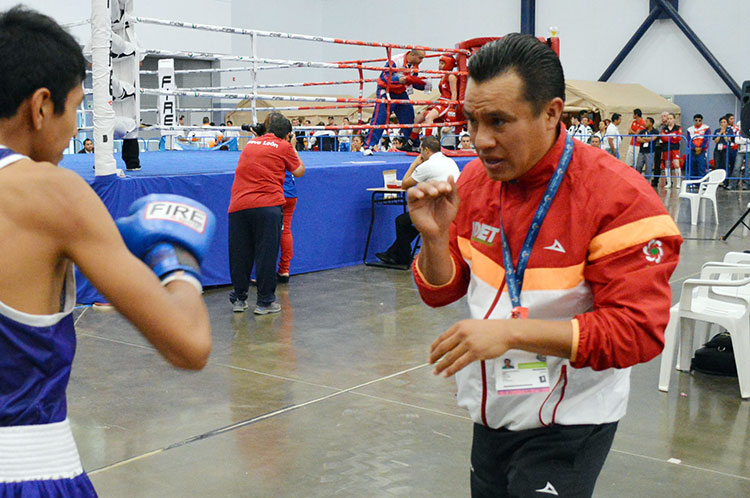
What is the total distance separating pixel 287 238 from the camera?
25.1 ft

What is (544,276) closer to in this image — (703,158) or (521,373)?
(521,373)

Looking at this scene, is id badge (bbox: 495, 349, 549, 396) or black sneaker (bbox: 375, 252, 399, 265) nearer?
id badge (bbox: 495, 349, 549, 396)

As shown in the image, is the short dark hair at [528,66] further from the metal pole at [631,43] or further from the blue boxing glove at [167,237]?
the metal pole at [631,43]

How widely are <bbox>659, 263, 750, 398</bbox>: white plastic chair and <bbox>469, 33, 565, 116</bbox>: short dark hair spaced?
3.26 metres

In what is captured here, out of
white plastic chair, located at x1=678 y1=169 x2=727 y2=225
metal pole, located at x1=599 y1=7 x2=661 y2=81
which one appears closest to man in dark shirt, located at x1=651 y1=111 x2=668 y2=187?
metal pole, located at x1=599 y1=7 x2=661 y2=81

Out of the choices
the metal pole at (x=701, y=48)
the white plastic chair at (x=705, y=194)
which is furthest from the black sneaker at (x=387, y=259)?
the metal pole at (x=701, y=48)

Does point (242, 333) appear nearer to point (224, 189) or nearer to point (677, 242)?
point (224, 189)

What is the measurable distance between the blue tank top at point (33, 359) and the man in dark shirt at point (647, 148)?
1727 cm

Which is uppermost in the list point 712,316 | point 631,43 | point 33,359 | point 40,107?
point 631,43

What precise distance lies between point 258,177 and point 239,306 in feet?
3.45

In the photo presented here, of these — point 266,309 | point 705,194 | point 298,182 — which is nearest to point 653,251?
point 266,309

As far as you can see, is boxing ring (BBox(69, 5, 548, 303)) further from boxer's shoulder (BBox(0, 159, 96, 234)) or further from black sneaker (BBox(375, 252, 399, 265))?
boxer's shoulder (BBox(0, 159, 96, 234))

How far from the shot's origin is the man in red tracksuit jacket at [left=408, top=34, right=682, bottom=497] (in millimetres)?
1452

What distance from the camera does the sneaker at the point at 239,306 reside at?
6.39 metres
